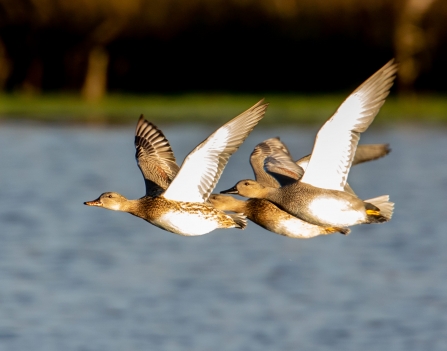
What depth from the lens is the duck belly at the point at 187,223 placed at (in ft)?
26.3

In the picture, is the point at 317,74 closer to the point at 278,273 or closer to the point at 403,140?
the point at 403,140

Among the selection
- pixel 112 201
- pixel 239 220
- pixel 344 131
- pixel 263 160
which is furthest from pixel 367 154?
pixel 112 201

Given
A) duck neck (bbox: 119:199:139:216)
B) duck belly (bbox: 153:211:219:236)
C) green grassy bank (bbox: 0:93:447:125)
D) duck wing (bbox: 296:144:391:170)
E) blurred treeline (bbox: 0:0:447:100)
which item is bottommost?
duck belly (bbox: 153:211:219:236)

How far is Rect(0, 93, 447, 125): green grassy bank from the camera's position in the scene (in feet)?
103

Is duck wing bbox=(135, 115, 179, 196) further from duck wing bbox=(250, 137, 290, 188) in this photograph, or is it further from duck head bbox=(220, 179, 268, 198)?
duck wing bbox=(250, 137, 290, 188)

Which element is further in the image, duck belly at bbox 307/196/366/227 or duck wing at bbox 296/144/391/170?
duck wing at bbox 296/144/391/170

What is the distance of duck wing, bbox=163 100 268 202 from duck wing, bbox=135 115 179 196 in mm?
802

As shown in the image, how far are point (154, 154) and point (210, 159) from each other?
1.35 metres

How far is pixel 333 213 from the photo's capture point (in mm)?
8219

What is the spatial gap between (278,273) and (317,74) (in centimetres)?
2066

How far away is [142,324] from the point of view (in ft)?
47.1

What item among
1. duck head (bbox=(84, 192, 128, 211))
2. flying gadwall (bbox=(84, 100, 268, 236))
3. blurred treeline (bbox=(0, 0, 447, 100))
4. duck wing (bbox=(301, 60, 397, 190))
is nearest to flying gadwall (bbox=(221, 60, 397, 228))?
duck wing (bbox=(301, 60, 397, 190))

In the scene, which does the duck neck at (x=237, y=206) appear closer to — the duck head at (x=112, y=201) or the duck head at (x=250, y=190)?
the duck head at (x=250, y=190)

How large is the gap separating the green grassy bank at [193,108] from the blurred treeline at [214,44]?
170cm
